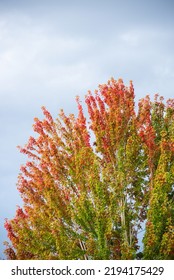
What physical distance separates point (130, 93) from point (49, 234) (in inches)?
190

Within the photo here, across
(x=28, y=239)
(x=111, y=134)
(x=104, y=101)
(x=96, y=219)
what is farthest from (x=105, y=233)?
(x=104, y=101)

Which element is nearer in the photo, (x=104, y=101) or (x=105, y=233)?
Result: (x=105, y=233)

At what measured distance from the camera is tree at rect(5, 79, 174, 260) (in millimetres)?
8492

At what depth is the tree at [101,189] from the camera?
8492 millimetres

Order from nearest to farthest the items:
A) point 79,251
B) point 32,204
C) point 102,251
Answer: point 102,251 < point 79,251 < point 32,204

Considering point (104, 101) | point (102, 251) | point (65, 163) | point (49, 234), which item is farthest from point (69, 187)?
point (104, 101)

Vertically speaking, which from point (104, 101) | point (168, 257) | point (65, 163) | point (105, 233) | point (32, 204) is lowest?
point (168, 257)

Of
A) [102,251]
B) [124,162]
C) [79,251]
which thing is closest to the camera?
[102,251]

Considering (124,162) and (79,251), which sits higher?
(124,162)

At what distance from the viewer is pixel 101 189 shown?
8.77 m

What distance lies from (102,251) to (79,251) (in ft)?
3.00

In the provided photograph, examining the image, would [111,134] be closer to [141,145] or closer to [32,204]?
[141,145]

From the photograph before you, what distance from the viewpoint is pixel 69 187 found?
32.1ft

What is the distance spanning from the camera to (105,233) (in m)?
8.41
